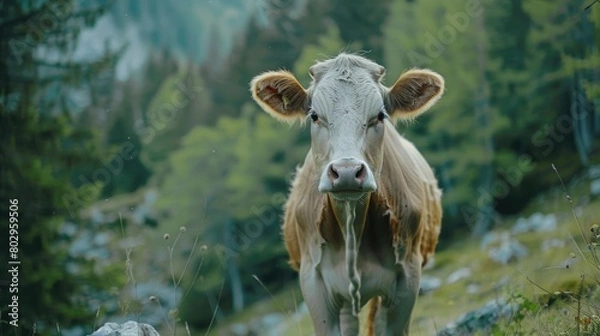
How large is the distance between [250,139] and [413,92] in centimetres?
4038

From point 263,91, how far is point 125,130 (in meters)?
56.7

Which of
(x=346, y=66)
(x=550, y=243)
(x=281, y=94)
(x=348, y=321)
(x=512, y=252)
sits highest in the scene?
(x=346, y=66)

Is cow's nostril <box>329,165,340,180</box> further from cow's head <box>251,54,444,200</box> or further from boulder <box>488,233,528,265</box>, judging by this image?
boulder <box>488,233,528,265</box>

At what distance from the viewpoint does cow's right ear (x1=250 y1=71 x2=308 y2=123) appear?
6.60 meters

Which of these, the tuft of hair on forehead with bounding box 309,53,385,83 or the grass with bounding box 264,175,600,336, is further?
the tuft of hair on forehead with bounding box 309,53,385,83

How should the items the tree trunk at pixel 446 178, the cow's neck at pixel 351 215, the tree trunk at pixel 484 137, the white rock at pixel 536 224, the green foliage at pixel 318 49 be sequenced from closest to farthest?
1. the cow's neck at pixel 351 215
2. the white rock at pixel 536 224
3. the tree trunk at pixel 484 137
4. the green foliage at pixel 318 49
5. the tree trunk at pixel 446 178

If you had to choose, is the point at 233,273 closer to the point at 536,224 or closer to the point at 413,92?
the point at 536,224

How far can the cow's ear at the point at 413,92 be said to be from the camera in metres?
6.57

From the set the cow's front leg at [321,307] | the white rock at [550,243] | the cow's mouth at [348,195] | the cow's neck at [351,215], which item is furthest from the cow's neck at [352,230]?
the white rock at [550,243]

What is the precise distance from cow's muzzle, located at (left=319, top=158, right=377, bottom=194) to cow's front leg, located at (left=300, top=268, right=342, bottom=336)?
1.29 m

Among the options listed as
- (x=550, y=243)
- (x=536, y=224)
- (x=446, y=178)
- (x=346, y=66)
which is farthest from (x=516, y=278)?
(x=446, y=178)

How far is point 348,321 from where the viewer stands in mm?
6723

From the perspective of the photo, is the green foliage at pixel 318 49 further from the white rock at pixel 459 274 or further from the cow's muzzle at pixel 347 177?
the cow's muzzle at pixel 347 177

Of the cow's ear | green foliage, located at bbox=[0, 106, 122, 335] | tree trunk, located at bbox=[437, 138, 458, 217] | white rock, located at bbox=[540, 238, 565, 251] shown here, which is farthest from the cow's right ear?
tree trunk, located at bbox=[437, 138, 458, 217]
